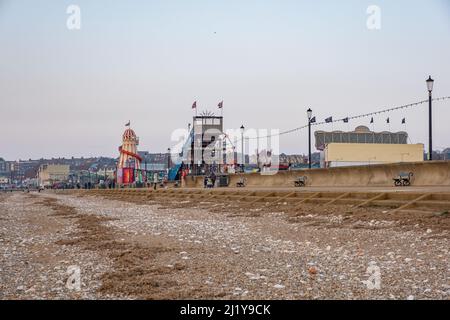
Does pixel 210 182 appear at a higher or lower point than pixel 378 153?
lower

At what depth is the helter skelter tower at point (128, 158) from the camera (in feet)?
551

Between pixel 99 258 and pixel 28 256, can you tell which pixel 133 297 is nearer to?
pixel 99 258

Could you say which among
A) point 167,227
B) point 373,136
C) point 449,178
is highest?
point 373,136

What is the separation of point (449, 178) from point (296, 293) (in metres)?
19.2

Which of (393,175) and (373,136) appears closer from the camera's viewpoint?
(393,175)

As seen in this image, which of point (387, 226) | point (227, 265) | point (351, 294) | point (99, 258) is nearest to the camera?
point (351, 294)

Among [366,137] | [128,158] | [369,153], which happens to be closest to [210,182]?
[369,153]

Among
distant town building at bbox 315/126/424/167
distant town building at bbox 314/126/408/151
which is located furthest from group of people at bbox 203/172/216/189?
distant town building at bbox 314/126/408/151

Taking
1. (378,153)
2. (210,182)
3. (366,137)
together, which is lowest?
(210,182)

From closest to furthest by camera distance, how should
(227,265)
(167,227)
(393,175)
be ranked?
(227,265)
(167,227)
(393,175)

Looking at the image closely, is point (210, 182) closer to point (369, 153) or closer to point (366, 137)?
point (369, 153)

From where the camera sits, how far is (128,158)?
182125mm

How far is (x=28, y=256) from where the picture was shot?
11.3m
